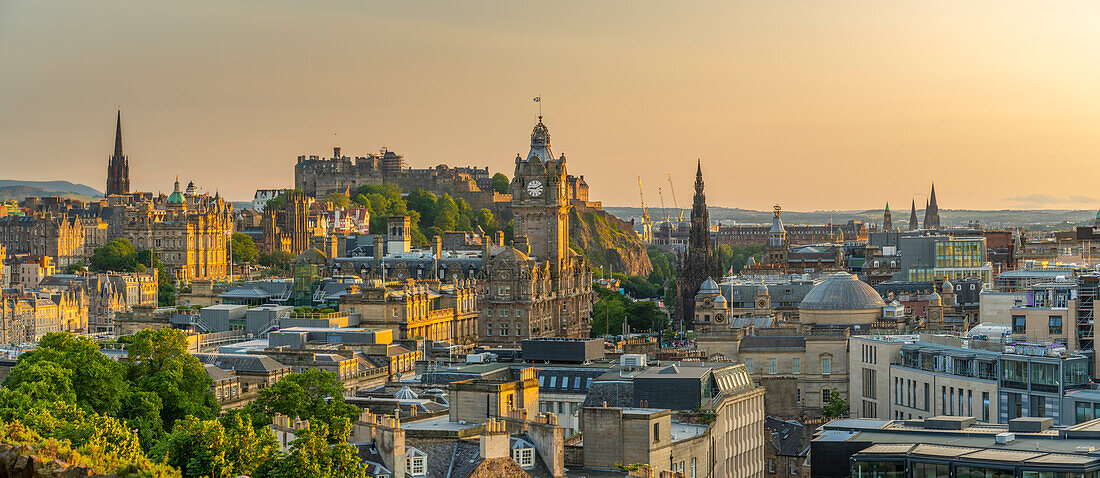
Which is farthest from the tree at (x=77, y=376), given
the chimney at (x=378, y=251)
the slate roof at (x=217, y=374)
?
the chimney at (x=378, y=251)

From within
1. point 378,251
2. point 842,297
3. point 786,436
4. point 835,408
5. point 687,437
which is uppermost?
point 378,251

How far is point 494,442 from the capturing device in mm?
56250

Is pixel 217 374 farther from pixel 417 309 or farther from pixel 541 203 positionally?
pixel 541 203

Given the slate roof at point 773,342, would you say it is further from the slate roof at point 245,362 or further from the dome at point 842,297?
the slate roof at point 245,362

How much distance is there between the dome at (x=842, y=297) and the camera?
130750 mm

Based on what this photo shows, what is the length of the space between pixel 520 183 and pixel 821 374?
61982 millimetres

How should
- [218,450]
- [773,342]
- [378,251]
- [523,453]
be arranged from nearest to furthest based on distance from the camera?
[523,453] < [218,450] < [773,342] < [378,251]

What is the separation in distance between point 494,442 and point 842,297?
78.7 meters

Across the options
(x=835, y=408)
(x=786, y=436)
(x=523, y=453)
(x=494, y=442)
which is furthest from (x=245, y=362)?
(x=494, y=442)

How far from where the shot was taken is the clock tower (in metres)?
172

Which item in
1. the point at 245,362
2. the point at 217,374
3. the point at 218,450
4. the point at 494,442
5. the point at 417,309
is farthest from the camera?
the point at 417,309

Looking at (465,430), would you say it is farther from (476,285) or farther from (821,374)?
(476,285)

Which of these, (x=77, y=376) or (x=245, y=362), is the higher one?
(x=77, y=376)

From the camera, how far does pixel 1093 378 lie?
268 feet
